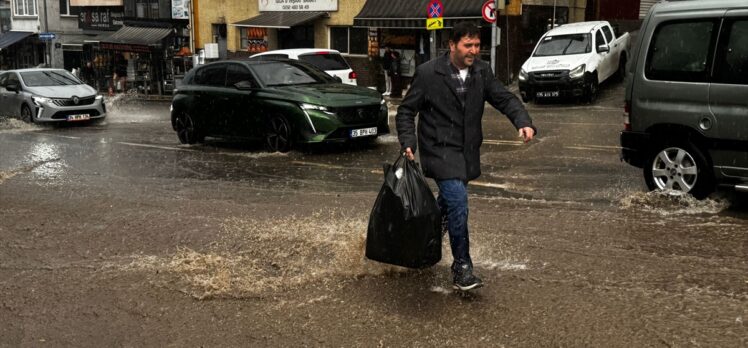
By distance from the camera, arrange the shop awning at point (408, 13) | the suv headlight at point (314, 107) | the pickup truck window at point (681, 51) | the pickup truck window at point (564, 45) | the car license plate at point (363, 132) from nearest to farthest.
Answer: the pickup truck window at point (681, 51), the suv headlight at point (314, 107), the car license plate at point (363, 132), the pickup truck window at point (564, 45), the shop awning at point (408, 13)

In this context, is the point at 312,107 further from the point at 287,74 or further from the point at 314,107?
the point at 287,74

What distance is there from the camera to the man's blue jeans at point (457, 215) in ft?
16.0

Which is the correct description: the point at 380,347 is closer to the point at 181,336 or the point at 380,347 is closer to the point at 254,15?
the point at 181,336

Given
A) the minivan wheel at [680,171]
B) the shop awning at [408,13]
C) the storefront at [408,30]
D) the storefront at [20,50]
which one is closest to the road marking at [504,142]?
the minivan wheel at [680,171]

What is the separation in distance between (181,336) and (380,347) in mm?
1235

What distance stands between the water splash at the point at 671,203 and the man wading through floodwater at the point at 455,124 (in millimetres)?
3149

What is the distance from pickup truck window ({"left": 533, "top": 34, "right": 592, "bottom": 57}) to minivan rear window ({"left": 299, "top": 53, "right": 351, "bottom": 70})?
522cm

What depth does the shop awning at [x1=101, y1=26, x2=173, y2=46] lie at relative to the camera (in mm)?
37156

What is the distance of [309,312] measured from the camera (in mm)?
4855

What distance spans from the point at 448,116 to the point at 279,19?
26.8 meters

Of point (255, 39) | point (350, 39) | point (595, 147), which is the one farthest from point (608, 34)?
point (255, 39)

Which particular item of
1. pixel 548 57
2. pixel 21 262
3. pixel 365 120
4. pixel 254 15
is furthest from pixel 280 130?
pixel 254 15

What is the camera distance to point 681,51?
7.49m

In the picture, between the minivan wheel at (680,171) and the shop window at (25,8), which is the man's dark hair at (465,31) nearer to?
the minivan wheel at (680,171)
